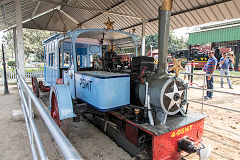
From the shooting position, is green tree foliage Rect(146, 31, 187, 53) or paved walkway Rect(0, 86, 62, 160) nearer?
paved walkway Rect(0, 86, 62, 160)

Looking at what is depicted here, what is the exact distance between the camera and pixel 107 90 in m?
2.88

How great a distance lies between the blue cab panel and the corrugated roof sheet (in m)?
4.11

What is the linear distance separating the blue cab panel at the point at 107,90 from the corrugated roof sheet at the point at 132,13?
13.5ft

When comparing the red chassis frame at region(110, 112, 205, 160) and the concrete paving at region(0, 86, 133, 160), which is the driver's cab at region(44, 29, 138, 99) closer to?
the concrete paving at region(0, 86, 133, 160)

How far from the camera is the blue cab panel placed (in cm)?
288

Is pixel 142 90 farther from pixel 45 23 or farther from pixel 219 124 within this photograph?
pixel 45 23

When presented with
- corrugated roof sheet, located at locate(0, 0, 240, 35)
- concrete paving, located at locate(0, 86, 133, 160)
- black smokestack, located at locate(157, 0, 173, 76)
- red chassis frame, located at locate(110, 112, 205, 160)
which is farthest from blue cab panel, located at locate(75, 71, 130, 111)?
corrugated roof sheet, located at locate(0, 0, 240, 35)

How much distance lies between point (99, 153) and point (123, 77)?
5.02 ft

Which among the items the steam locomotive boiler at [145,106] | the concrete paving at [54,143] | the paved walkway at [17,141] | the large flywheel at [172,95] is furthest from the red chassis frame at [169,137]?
the paved walkway at [17,141]

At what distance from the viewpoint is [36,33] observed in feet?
89.1

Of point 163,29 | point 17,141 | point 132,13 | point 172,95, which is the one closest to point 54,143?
point 17,141

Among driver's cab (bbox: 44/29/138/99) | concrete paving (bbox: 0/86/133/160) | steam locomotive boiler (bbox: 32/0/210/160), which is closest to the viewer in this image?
steam locomotive boiler (bbox: 32/0/210/160)

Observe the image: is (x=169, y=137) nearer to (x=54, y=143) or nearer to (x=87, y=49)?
(x=54, y=143)

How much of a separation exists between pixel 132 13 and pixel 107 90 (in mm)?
7406
